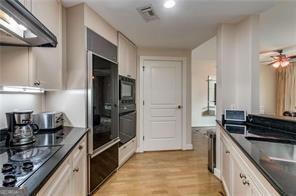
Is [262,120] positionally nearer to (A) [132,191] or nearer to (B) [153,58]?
(A) [132,191]

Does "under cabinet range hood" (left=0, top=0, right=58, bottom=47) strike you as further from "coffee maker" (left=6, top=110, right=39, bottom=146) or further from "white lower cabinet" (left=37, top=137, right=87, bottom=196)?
"white lower cabinet" (left=37, top=137, right=87, bottom=196)

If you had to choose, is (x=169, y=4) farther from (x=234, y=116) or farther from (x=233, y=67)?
(x=234, y=116)

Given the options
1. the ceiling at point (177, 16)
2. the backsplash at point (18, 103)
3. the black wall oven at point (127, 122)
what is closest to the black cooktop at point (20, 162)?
the backsplash at point (18, 103)

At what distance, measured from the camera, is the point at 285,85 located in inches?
329

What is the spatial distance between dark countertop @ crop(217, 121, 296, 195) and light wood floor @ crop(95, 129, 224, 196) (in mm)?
1091

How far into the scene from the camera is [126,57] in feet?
13.8

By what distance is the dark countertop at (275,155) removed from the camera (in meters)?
0.99

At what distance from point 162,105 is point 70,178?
11.5 ft

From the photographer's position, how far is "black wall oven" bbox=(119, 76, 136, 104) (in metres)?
3.95

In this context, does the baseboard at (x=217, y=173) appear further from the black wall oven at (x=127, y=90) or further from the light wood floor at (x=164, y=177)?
the black wall oven at (x=127, y=90)

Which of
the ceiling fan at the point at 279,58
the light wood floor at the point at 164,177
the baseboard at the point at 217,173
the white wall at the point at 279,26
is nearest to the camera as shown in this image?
the light wood floor at the point at 164,177

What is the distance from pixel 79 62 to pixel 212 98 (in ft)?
22.7

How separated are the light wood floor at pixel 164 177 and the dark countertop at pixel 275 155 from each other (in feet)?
3.58

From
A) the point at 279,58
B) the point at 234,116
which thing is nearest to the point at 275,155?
the point at 234,116
